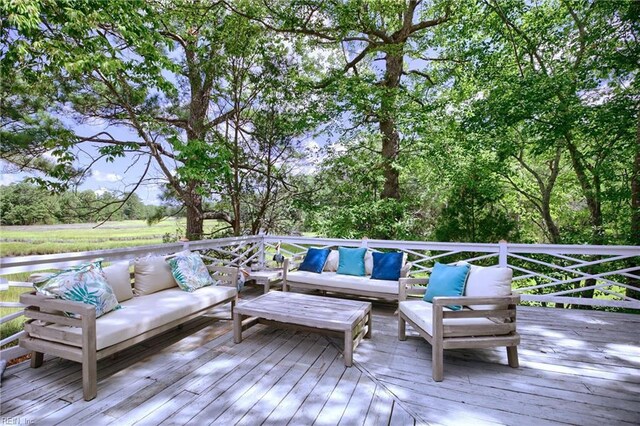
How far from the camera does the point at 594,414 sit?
200cm

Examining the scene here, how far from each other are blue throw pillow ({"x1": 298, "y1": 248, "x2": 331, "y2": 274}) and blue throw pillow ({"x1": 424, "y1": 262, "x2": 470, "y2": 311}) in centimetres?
181

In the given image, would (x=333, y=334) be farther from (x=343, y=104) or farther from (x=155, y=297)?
(x=343, y=104)

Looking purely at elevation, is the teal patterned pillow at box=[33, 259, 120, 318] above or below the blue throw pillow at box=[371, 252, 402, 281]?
above

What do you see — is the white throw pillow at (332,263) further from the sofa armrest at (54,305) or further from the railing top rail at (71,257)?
the sofa armrest at (54,305)

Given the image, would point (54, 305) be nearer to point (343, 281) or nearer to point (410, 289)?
point (343, 281)

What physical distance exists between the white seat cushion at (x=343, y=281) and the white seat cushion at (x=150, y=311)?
44.2 inches

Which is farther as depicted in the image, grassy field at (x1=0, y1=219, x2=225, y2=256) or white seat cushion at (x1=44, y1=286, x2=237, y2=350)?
grassy field at (x1=0, y1=219, x2=225, y2=256)

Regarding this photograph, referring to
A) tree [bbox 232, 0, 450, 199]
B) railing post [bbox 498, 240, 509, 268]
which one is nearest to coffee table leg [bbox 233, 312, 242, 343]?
railing post [bbox 498, 240, 509, 268]

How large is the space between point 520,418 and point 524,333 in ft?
5.90

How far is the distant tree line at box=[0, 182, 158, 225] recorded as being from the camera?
4698mm

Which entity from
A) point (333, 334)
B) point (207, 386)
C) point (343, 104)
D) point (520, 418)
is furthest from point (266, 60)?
point (520, 418)

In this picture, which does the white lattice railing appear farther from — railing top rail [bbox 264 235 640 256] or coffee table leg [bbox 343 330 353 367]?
coffee table leg [bbox 343 330 353 367]

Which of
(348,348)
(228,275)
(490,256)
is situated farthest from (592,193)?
(228,275)

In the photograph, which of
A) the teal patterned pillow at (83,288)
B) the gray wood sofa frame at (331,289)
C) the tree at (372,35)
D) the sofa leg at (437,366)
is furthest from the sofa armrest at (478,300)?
the tree at (372,35)
